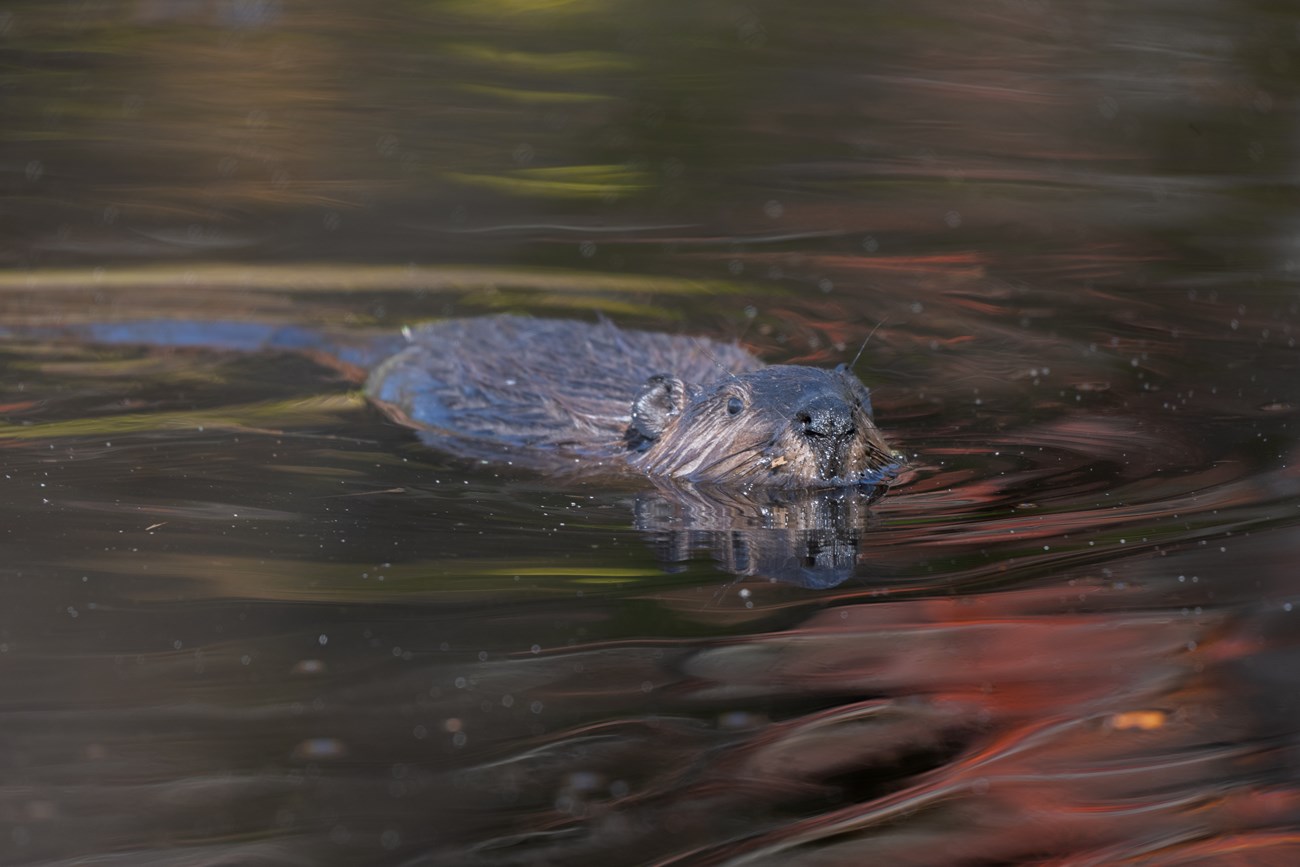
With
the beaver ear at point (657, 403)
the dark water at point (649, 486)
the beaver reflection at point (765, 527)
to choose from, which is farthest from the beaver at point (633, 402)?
the dark water at point (649, 486)

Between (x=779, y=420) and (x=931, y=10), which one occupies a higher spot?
(x=931, y=10)

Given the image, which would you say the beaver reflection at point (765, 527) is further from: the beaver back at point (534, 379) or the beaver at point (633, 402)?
the beaver back at point (534, 379)

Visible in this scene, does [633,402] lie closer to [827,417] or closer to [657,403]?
[657,403]

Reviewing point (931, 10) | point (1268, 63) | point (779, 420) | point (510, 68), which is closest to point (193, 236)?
point (510, 68)

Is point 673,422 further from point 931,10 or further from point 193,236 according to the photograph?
point 931,10

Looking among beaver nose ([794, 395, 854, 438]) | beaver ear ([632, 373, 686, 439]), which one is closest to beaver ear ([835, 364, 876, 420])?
beaver nose ([794, 395, 854, 438])

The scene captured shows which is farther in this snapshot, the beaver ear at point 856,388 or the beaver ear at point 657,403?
the beaver ear at point 657,403

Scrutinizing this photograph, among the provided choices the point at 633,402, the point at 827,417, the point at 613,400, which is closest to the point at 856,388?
the point at 827,417
